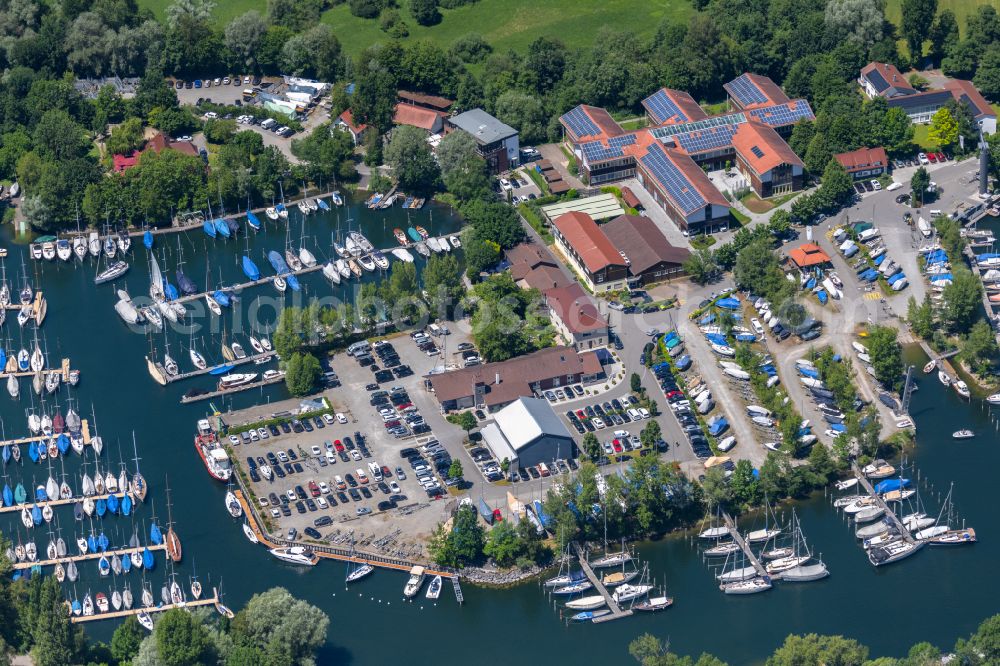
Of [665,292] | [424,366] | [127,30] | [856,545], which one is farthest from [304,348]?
[127,30]

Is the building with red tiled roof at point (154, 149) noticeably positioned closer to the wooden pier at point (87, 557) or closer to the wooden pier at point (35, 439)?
the wooden pier at point (35, 439)

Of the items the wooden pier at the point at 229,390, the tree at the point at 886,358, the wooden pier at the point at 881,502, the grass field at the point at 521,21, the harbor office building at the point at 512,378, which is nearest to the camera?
the wooden pier at the point at 881,502

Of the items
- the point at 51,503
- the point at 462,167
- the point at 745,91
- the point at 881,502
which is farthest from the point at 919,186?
the point at 51,503

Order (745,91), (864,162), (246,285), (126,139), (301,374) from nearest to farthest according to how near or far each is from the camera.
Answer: (301,374) < (246,285) < (864,162) < (126,139) < (745,91)

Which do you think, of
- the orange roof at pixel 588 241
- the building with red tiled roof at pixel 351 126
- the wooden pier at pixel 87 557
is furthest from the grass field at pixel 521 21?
the wooden pier at pixel 87 557

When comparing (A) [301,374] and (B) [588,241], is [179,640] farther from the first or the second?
(B) [588,241]

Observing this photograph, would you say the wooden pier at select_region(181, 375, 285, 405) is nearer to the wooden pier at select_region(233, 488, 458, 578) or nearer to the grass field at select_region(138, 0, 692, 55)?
the wooden pier at select_region(233, 488, 458, 578)

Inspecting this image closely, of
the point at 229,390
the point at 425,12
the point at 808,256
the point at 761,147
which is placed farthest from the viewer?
the point at 425,12
